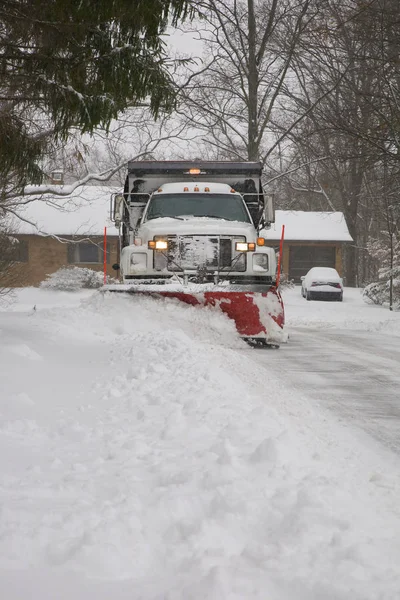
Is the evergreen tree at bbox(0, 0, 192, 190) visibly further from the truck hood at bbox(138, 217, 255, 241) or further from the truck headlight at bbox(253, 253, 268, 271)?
the truck headlight at bbox(253, 253, 268, 271)

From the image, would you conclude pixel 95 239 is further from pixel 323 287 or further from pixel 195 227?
pixel 195 227

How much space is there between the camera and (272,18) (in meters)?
20.6

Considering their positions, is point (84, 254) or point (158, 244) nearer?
point (158, 244)

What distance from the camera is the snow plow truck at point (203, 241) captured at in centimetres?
901

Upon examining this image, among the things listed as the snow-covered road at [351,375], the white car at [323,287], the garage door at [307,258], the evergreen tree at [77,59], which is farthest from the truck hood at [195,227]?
the garage door at [307,258]

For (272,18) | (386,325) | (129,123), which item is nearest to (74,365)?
(386,325)

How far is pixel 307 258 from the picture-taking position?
39250mm

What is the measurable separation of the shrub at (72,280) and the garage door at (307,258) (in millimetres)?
15569

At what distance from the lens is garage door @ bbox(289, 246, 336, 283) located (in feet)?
128

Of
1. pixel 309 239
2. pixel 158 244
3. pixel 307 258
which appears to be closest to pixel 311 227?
pixel 309 239

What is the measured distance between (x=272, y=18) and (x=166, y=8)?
53.5 feet

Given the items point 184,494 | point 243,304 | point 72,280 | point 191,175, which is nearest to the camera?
point 184,494

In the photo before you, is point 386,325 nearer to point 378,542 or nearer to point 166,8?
point 166,8

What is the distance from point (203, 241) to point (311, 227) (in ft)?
95.1
